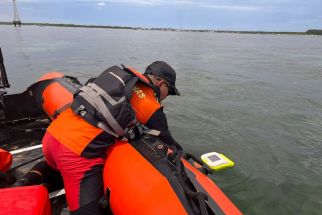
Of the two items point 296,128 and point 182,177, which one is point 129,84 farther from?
point 296,128

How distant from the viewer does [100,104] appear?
2.41 meters

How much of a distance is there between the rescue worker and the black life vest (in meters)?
0.07

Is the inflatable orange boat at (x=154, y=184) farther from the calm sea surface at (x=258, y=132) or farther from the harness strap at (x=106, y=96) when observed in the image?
the calm sea surface at (x=258, y=132)

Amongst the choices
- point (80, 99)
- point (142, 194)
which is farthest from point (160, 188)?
point (80, 99)

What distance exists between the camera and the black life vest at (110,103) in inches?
94.2

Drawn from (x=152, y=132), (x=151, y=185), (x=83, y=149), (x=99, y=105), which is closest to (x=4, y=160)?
(x=83, y=149)

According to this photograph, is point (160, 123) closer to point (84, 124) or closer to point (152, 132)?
point (152, 132)

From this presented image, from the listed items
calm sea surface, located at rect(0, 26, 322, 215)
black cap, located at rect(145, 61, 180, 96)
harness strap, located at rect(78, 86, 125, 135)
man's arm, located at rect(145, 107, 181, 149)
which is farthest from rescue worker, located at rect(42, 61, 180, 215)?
calm sea surface, located at rect(0, 26, 322, 215)

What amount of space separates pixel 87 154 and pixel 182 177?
0.77 meters

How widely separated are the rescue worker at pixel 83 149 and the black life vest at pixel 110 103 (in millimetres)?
71

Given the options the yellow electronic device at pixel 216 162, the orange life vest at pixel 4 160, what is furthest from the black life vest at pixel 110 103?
the yellow electronic device at pixel 216 162

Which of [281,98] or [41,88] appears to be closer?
[41,88]

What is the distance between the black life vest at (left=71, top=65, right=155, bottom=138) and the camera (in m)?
2.39

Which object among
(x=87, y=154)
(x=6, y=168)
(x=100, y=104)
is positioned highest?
(x=100, y=104)
